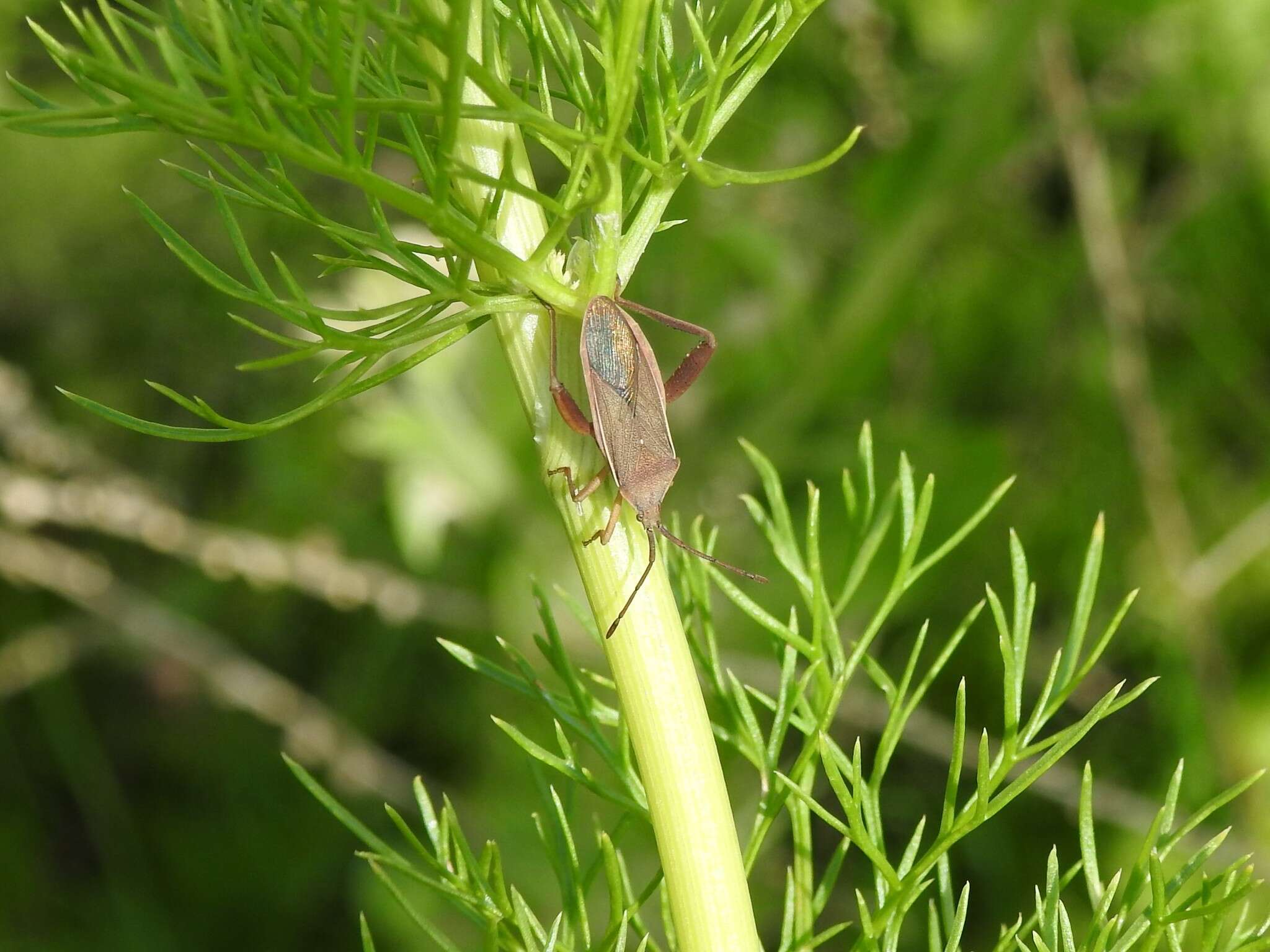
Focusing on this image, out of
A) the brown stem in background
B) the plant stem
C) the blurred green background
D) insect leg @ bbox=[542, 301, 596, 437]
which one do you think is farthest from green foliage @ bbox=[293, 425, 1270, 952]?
the brown stem in background

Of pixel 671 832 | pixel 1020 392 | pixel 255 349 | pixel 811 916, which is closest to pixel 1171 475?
pixel 1020 392

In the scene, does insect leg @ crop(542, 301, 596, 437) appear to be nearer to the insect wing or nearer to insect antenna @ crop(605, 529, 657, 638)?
the insect wing

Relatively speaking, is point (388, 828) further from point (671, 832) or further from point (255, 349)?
point (671, 832)

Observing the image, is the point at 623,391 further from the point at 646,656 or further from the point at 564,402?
the point at 646,656

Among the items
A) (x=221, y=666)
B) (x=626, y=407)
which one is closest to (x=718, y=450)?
(x=221, y=666)

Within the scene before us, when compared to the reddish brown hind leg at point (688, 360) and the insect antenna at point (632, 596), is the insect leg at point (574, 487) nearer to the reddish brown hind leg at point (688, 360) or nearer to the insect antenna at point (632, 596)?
the insect antenna at point (632, 596)

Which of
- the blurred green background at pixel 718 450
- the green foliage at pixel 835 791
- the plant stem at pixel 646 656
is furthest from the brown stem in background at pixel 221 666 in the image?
the plant stem at pixel 646 656
